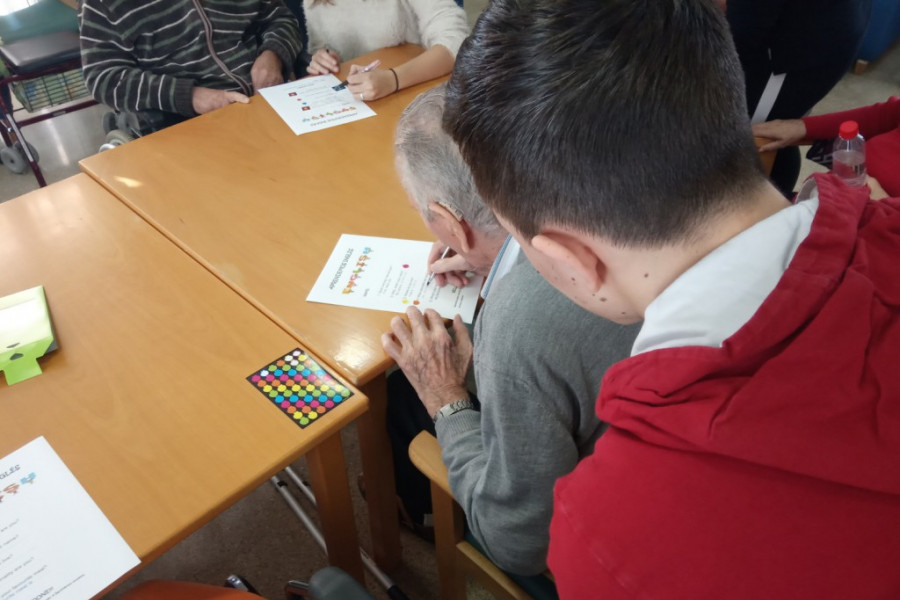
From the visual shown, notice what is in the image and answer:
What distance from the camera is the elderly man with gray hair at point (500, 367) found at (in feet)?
2.76

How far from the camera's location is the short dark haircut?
55cm

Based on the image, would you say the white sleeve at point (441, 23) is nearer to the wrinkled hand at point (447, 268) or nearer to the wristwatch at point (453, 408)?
the wrinkled hand at point (447, 268)

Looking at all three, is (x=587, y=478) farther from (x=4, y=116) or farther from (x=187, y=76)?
(x=4, y=116)

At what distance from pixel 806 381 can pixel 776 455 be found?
0.06m

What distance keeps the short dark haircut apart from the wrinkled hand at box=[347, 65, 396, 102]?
4.34 feet

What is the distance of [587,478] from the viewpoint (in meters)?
0.55

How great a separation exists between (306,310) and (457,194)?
1.22 feet

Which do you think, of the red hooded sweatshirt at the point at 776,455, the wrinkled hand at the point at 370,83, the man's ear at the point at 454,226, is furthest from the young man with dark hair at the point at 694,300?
the wrinkled hand at the point at 370,83

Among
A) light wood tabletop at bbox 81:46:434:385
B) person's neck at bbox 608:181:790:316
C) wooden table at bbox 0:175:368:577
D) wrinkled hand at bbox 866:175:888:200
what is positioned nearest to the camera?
person's neck at bbox 608:181:790:316

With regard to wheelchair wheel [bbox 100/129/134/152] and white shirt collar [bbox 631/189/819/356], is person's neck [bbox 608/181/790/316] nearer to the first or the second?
white shirt collar [bbox 631/189/819/356]

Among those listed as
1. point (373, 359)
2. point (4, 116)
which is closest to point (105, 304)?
point (373, 359)

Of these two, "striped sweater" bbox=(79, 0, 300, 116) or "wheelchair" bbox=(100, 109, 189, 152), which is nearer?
"striped sweater" bbox=(79, 0, 300, 116)

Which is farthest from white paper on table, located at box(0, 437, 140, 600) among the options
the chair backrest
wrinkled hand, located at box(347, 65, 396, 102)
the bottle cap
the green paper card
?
the chair backrest

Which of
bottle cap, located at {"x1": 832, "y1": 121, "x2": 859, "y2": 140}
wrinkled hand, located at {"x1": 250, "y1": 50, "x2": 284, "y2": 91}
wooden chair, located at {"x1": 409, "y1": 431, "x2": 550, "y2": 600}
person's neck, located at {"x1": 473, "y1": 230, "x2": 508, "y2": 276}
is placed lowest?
wooden chair, located at {"x1": 409, "y1": 431, "x2": 550, "y2": 600}
